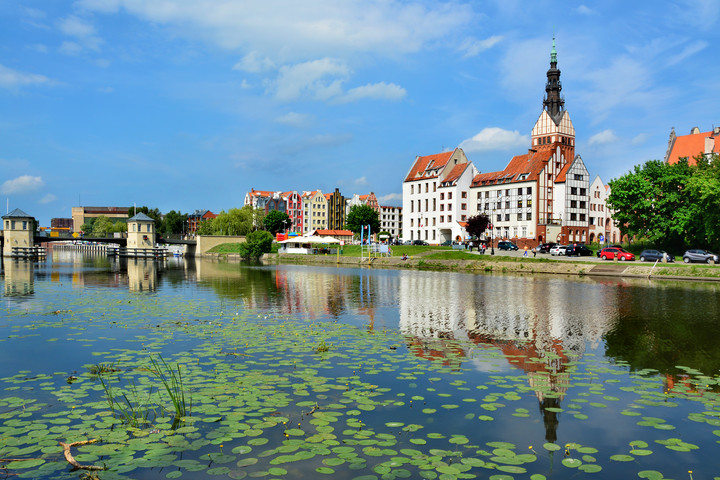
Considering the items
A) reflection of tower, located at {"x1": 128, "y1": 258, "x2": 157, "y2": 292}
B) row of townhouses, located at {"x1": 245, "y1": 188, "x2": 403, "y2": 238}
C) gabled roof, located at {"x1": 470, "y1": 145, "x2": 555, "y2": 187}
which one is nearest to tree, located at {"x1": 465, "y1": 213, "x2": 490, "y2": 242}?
gabled roof, located at {"x1": 470, "y1": 145, "x2": 555, "y2": 187}

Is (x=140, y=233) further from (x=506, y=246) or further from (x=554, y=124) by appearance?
(x=554, y=124)

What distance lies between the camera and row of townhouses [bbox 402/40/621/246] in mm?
97625

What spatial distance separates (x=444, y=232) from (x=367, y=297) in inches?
3345

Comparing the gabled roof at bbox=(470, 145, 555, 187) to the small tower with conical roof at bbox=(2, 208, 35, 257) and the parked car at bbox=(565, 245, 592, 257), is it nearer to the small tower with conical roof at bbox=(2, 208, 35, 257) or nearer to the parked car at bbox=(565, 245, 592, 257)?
the parked car at bbox=(565, 245, 592, 257)

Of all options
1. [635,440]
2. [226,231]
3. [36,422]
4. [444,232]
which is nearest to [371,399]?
[635,440]

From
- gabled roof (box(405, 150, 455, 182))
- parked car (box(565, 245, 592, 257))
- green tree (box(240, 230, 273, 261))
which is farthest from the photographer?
gabled roof (box(405, 150, 455, 182))

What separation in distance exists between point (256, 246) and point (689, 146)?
8710cm

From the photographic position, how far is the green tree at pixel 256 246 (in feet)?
327

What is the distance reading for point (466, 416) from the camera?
8.84 m

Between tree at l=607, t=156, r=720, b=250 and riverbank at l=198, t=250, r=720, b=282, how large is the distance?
10783 millimetres

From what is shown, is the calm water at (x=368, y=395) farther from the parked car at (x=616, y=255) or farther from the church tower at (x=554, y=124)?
the church tower at (x=554, y=124)

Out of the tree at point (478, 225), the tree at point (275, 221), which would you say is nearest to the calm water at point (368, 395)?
the tree at point (478, 225)

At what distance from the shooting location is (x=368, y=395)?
9.91 meters

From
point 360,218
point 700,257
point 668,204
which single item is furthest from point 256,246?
point 700,257
